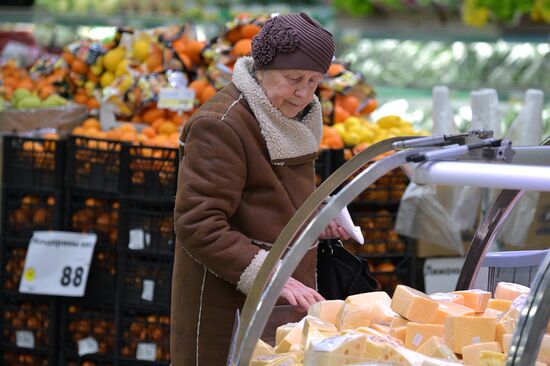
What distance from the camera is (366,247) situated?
4.19 meters

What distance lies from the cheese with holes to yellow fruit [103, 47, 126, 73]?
3.38 m

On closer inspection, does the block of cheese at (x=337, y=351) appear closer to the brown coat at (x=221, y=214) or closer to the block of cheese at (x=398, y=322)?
the block of cheese at (x=398, y=322)

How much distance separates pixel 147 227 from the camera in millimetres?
4148

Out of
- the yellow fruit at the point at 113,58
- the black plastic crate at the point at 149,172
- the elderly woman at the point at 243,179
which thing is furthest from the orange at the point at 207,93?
the elderly woman at the point at 243,179

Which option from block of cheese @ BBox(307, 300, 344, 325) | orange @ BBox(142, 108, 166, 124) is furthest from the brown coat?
orange @ BBox(142, 108, 166, 124)

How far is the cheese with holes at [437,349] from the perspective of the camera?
2004 millimetres

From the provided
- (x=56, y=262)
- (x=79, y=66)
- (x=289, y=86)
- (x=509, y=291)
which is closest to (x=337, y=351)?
(x=509, y=291)

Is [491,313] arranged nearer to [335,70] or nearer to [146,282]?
[146,282]

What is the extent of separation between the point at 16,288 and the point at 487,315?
2.86 metres

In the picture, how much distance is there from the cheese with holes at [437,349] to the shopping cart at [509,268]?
64 cm

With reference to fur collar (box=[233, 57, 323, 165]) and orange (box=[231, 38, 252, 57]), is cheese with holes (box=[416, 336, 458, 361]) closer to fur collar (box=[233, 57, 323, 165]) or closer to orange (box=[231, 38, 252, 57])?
fur collar (box=[233, 57, 323, 165])

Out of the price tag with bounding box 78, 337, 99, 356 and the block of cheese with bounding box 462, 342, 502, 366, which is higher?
the block of cheese with bounding box 462, 342, 502, 366

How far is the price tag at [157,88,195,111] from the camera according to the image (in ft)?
14.8

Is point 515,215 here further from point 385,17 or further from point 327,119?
point 385,17
